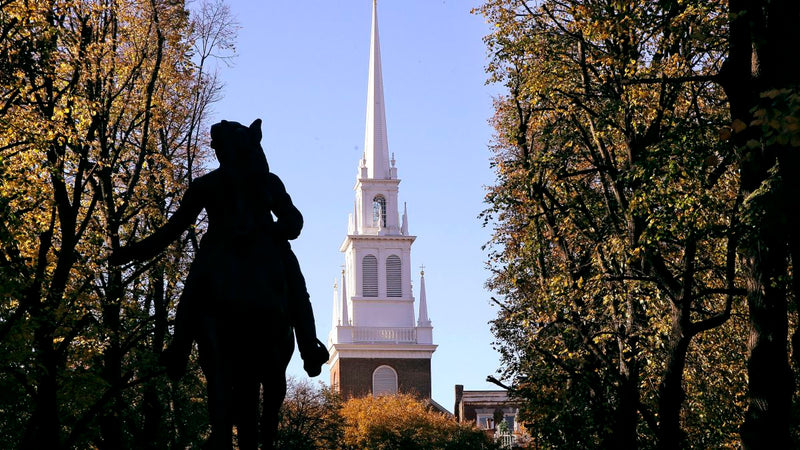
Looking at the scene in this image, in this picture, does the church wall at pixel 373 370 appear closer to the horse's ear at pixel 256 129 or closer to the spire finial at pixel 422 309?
the spire finial at pixel 422 309

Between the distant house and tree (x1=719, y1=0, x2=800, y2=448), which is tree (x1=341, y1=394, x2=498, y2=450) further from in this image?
tree (x1=719, y1=0, x2=800, y2=448)

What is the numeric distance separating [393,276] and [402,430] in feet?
122

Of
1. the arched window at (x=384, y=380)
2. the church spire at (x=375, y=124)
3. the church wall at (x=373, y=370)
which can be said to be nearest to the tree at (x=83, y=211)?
the church wall at (x=373, y=370)

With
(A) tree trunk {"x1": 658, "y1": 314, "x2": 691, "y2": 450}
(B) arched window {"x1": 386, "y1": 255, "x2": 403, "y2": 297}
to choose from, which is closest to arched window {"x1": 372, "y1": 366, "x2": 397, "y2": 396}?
(B) arched window {"x1": 386, "y1": 255, "x2": 403, "y2": 297}

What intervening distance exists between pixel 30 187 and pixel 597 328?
12660mm

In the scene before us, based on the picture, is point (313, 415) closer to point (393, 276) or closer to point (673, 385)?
point (673, 385)

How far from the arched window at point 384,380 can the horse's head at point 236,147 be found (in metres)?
112

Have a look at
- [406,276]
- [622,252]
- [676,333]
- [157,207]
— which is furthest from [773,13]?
[406,276]

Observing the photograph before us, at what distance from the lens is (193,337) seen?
11.8m

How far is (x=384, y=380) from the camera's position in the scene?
124625 millimetres

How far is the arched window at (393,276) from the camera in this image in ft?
417

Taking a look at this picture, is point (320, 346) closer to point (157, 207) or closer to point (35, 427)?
point (35, 427)

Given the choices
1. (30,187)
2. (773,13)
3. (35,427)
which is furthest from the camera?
(30,187)

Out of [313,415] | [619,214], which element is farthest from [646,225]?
A: [313,415]
